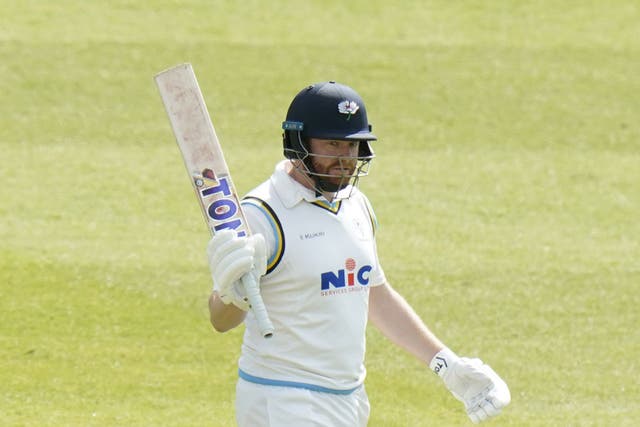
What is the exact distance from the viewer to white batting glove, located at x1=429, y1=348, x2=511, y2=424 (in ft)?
18.8

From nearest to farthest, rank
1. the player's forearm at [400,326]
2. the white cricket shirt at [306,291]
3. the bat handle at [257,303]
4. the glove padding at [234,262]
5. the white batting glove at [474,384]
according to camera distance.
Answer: the glove padding at [234,262] → the bat handle at [257,303] → the white cricket shirt at [306,291] → the white batting glove at [474,384] → the player's forearm at [400,326]

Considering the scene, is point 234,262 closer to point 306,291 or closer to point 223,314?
point 223,314

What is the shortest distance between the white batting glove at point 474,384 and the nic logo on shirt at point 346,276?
596 millimetres

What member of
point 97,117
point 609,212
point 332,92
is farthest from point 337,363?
point 97,117

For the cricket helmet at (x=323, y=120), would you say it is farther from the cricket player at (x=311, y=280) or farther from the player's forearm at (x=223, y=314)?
the player's forearm at (x=223, y=314)

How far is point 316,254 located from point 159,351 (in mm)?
4975

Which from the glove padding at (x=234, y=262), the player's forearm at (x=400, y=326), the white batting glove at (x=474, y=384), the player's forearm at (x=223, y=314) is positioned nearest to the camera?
the glove padding at (x=234, y=262)

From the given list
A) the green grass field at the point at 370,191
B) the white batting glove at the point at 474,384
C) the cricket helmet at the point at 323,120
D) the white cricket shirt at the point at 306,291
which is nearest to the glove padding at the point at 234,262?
the white cricket shirt at the point at 306,291

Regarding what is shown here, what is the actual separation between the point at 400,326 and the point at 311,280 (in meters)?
0.71

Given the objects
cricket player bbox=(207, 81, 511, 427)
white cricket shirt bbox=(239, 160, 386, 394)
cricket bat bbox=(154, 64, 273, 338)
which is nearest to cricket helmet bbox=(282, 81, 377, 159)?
cricket player bbox=(207, 81, 511, 427)

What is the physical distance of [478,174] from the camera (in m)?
15.6

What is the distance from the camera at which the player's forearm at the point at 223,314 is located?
17.3 feet

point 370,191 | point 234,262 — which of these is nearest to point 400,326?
point 234,262

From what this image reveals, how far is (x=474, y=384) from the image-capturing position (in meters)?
5.83
